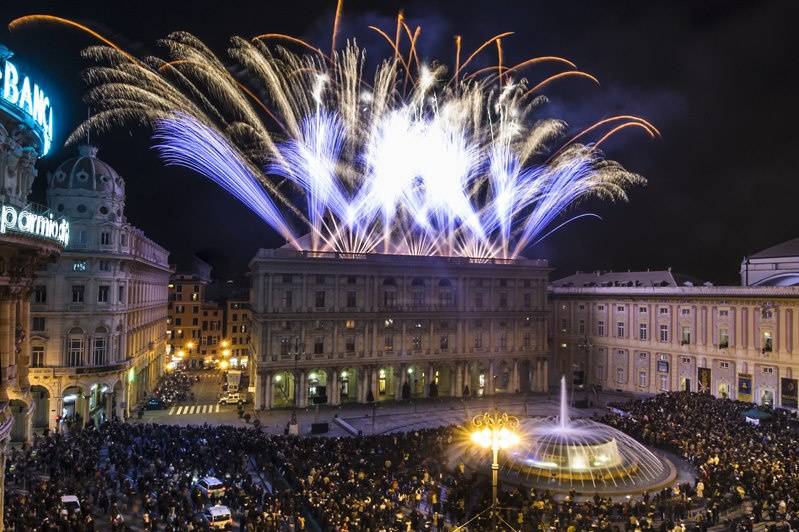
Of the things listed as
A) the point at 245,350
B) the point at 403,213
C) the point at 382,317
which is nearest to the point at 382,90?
the point at 403,213

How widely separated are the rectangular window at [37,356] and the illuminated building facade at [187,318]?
142 ft

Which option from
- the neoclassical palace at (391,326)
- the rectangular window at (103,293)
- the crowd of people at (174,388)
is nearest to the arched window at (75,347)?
the rectangular window at (103,293)

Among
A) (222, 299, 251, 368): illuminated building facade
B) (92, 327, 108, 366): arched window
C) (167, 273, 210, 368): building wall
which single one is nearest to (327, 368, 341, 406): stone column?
(92, 327, 108, 366): arched window

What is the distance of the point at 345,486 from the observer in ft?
88.3

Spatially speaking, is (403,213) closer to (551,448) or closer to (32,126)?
(551,448)

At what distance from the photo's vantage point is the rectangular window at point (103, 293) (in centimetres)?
4575

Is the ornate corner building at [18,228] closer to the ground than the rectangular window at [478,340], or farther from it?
farther from it

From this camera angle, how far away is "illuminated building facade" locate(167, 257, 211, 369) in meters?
87.2

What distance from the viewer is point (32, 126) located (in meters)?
19.8

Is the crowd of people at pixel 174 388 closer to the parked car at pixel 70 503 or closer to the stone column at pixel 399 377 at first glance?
the stone column at pixel 399 377

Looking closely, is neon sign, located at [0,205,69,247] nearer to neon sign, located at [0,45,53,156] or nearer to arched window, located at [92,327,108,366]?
neon sign, located at [0,45,53,156]

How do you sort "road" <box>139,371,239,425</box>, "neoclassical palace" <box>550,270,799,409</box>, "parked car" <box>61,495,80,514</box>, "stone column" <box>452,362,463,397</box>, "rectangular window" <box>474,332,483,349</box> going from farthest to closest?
"rectangular window" <box>474,332,483,349</box> < "stone column" <box>452,362,463,397</box> < "neoclassical palace" <box>550,270,799,409</box> < "road" <box>139,371,239,425</box> < "parked car" <box>61,495,80,514</box>

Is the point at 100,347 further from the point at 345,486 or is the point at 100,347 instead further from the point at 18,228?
the point at 18,228

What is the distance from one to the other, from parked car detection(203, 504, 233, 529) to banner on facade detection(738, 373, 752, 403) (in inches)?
2020
